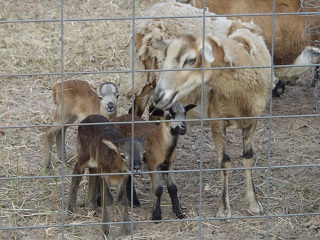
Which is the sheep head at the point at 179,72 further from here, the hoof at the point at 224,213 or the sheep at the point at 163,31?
the hoof at the point at 224,213

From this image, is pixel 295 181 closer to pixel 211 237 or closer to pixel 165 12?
pixel 211 237

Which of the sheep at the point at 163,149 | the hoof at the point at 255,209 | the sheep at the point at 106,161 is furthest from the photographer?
the hoof at the point at 255,209

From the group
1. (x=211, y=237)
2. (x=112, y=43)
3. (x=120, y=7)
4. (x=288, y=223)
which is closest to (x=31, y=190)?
(x=211, y=237)

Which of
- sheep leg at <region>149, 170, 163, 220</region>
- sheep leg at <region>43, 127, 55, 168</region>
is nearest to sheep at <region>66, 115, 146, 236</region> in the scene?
sheep leg at <region>149, 170, 163, 220</region>

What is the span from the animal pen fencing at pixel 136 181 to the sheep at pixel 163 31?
31 cm

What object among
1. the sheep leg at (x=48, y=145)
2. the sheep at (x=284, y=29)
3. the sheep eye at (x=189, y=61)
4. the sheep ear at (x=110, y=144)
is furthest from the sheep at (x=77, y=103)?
the sheep at (x=284, y=29)

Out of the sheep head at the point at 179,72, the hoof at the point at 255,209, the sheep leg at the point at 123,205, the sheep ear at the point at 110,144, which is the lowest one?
the hoof at the point at 255,209

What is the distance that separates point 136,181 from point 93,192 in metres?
0.78

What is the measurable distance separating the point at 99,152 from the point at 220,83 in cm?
117

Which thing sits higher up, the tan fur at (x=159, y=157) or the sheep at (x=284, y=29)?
the sheep at (x=284, y=29)

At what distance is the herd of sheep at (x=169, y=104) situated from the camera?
6180 mm

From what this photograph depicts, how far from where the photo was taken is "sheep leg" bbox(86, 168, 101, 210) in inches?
262

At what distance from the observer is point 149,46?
7559mm

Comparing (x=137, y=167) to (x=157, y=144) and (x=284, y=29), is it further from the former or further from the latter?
(x=284, y=29)
